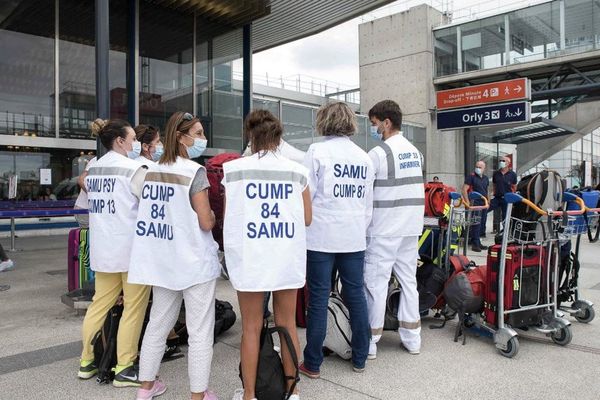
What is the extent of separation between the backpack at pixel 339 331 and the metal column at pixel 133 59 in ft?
27.0

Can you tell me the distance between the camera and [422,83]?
59.8 ft

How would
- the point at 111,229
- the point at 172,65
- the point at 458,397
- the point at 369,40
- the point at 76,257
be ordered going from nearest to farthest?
1. the point at 458,397
2. the point at 111,229
3. the point at 76,257
4. the point at 172,65
5. the point at 369,40

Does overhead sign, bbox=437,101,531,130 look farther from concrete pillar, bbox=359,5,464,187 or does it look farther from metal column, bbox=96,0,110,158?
metal column, bbox=96,0,110,158

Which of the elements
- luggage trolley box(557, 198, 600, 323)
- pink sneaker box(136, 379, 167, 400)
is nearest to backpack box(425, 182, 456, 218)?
luggage trolley box(557, 198, 600, 323)

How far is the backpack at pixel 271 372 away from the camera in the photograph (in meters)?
2.57

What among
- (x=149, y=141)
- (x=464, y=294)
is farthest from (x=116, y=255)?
(x=464, y=294)

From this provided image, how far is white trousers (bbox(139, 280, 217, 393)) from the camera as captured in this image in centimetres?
261

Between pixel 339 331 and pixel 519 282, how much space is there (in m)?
1.48

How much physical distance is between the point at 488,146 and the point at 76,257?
19363 millimetres

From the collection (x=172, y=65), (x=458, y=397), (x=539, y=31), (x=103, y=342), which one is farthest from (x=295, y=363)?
(x=539, y=31)

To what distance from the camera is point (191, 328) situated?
8.62ft

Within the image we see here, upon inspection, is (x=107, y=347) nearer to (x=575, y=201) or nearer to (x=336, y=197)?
(x=336, y=197)

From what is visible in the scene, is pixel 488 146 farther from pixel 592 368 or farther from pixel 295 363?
pixel 295 363

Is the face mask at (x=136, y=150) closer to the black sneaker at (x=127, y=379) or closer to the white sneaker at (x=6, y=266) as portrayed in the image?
the black sneaker at (x=127, y=379)
